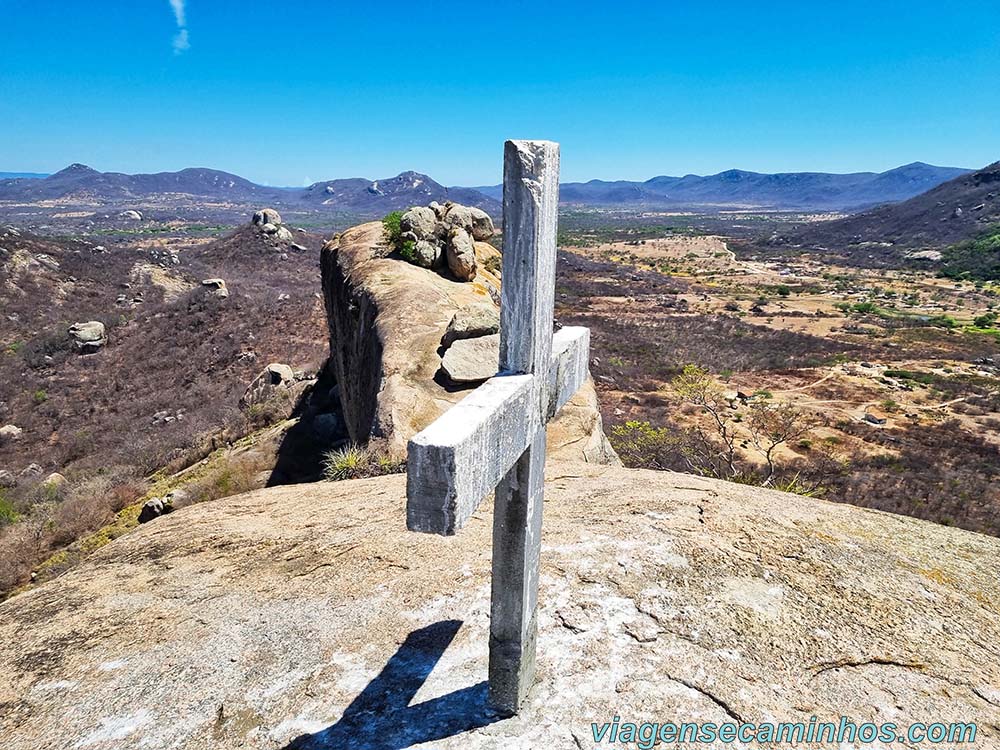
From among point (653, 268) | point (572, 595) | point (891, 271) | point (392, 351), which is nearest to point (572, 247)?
point (653, 268)

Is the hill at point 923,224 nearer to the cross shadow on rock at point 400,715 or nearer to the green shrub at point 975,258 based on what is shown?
the green shrub at point 975,258

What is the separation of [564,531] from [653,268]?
7706cm

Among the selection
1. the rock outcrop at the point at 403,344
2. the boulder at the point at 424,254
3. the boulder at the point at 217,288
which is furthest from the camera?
the boulder at the point at 217,288

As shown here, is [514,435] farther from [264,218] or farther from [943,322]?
[264,218]

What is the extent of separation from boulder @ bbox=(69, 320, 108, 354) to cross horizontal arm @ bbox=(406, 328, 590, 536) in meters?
31.9

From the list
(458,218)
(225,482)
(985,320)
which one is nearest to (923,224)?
(985,320)

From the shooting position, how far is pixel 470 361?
10602 mm

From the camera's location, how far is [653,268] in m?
78.8

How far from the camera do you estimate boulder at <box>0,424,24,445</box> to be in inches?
758

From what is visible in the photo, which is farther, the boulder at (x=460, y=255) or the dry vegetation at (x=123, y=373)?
the boulder at (x=460, y=255)

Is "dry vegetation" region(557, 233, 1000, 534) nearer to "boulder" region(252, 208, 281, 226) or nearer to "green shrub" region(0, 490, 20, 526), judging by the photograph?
"green shrub" region(0, 490, 20, 526)

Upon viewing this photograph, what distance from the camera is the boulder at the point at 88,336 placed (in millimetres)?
Result: 28438

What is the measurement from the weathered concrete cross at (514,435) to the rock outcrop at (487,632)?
634 mm

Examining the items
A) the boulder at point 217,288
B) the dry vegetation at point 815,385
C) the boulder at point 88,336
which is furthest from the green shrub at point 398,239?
the boulder at point 217,288
